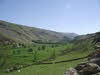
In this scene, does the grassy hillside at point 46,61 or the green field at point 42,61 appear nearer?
the green field at point 42,61

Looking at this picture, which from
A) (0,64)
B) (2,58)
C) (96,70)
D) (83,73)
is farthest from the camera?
(2,58)

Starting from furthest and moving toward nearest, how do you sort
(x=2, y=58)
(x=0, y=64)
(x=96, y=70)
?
(x=2, y=58) < (x=0, y=64) < (x=96, y=70)

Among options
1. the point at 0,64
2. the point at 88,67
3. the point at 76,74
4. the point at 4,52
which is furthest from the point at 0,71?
the point at 88,67

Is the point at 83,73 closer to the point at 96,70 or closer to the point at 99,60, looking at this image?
the point at 96,70

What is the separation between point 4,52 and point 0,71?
10.4 m

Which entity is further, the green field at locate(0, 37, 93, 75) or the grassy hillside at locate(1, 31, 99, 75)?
the grassy hillside at locate(1, 31, 99, 75)

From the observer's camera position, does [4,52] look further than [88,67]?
Yes

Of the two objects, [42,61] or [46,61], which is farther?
[42,61]

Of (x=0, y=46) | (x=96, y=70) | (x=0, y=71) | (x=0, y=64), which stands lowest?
(x=0, y=71)

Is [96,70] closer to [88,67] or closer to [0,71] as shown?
[88,67]

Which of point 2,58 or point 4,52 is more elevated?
point 4,52

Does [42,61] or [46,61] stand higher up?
[46,61]

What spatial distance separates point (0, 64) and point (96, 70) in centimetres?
4573

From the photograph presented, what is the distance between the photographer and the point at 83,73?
2591cm
